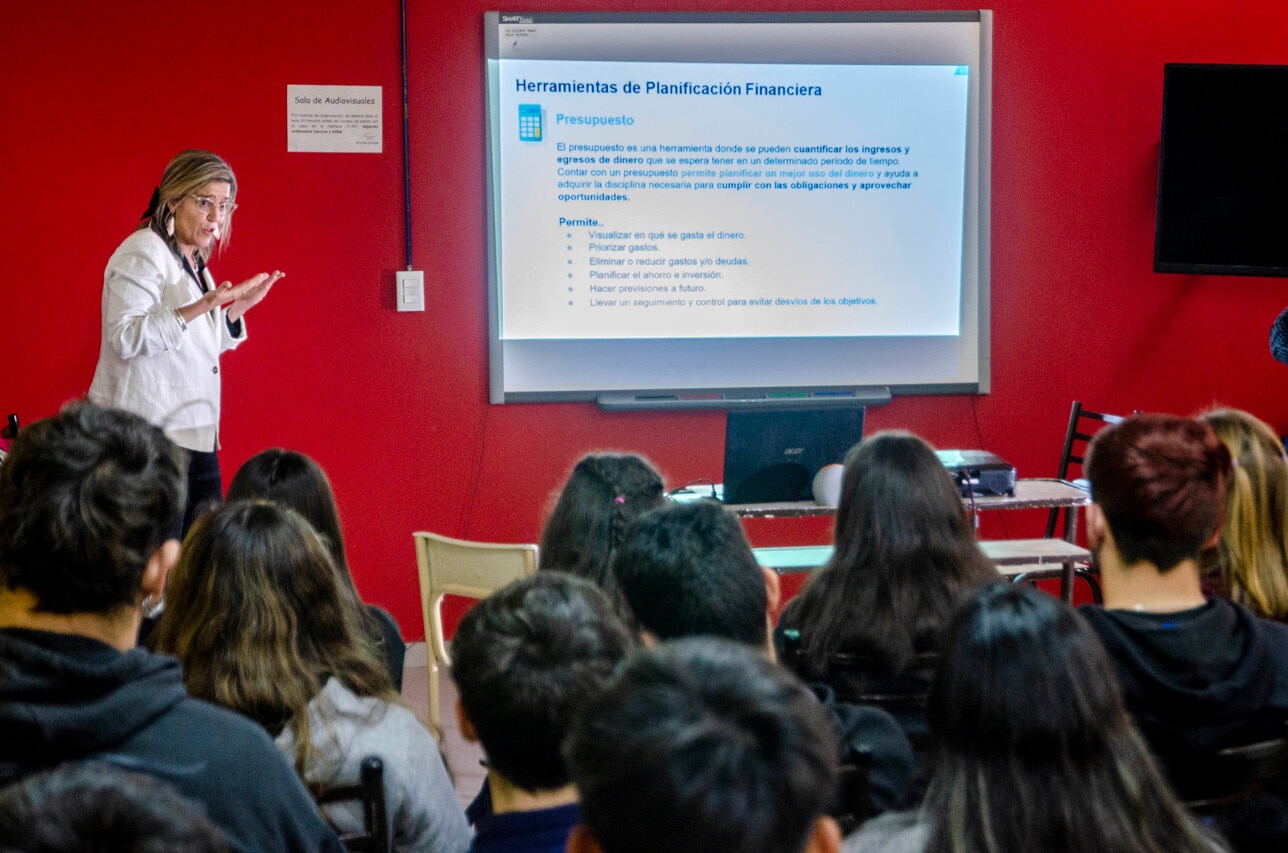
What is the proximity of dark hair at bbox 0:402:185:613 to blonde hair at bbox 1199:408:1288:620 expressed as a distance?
1.74 m

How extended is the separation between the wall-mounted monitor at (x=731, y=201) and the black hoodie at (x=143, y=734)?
123 inches

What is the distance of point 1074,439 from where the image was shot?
4.20m

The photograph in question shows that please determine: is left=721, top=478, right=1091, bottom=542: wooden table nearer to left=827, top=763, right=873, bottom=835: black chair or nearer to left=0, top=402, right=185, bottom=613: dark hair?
left=827, top=763, right=873, bottom=835: black chair

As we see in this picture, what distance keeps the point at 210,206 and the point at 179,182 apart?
0.11 meters

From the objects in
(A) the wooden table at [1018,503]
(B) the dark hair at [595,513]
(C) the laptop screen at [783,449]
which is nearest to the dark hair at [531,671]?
(B) the dark hair at [595,513]

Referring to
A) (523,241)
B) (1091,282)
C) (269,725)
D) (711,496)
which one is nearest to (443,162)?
(523,241)

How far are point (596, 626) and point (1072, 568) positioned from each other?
9.20 ft

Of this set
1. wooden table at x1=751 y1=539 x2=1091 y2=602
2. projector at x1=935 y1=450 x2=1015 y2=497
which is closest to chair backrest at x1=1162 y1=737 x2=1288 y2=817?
wooden table at x1=751 y1=539 x2=1091 y2=602

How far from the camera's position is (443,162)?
4.14 m

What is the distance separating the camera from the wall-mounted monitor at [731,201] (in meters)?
4.16

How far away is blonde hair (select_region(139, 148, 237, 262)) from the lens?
133 inches

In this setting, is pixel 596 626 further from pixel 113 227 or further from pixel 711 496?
pixel 113 227

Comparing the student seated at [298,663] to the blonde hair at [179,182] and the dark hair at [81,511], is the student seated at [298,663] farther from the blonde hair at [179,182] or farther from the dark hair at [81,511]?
the blonde hair at [179,182]

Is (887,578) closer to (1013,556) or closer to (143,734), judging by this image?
(143,734)
